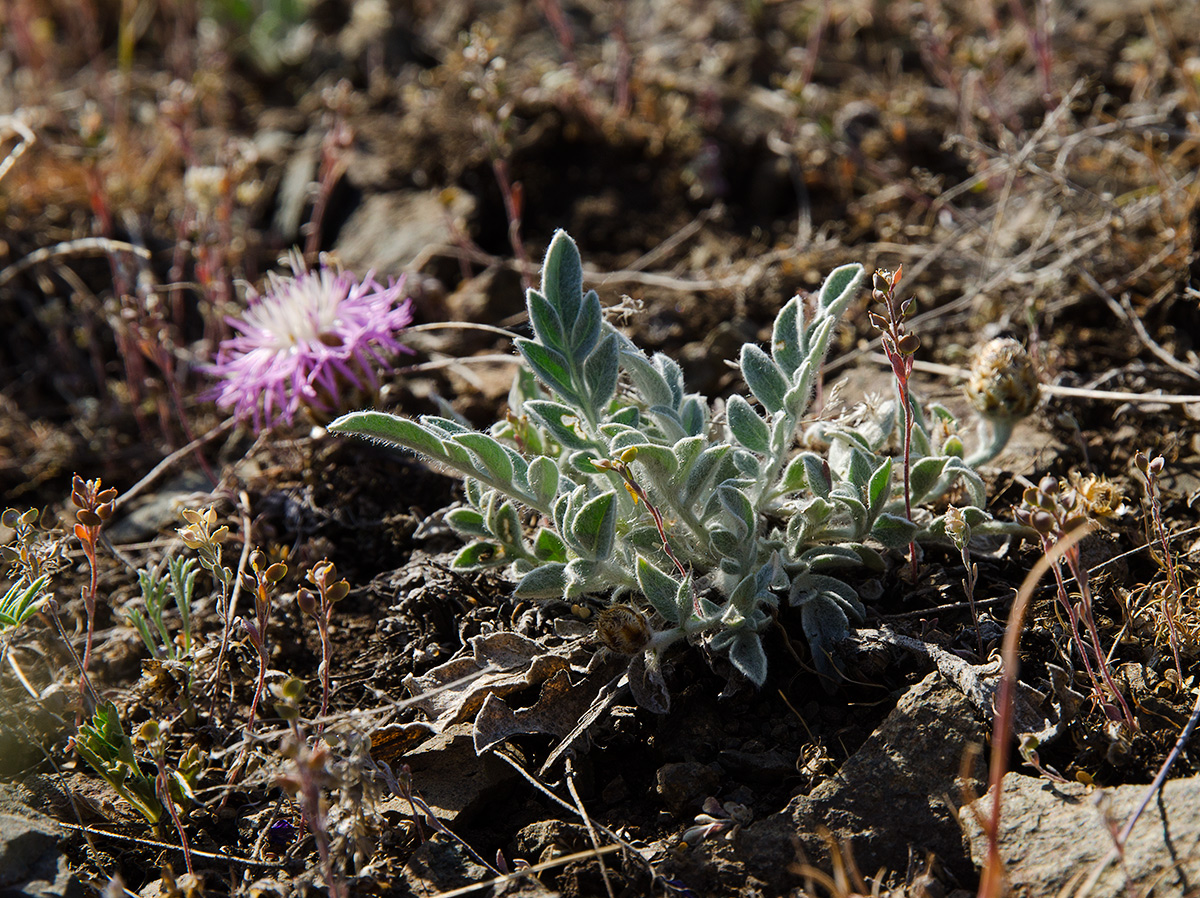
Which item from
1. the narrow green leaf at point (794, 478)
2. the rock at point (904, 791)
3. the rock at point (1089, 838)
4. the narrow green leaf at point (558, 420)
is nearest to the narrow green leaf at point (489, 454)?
the narrow green leaf at point (558, 420)

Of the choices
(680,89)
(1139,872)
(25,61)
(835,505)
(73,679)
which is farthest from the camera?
(25,61)

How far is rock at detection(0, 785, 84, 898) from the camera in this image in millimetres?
1743

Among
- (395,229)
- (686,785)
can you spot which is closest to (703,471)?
(686,785)

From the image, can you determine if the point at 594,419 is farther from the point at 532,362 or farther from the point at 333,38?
the point at 333,38

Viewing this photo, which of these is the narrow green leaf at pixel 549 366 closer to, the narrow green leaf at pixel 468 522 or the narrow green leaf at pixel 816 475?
the narrow green leaf at pixel 468 522

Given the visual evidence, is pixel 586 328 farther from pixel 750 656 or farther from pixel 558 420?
pixel 750 656

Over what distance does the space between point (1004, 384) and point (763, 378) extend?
1.85 ft

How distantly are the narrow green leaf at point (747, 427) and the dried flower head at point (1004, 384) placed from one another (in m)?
0.55

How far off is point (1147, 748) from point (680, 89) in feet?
10.4

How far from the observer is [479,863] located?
5.83 feet

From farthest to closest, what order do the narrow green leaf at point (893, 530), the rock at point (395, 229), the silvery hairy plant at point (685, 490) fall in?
the rock at point (395, 229)
the narrow green leaf at point (893, 530)
the silvery hairy plant at point (685, 490)

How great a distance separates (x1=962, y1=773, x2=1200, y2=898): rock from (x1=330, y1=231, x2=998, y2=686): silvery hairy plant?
42 cm

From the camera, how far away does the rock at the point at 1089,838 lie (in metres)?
1.46

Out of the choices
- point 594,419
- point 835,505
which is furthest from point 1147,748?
point 594,419
